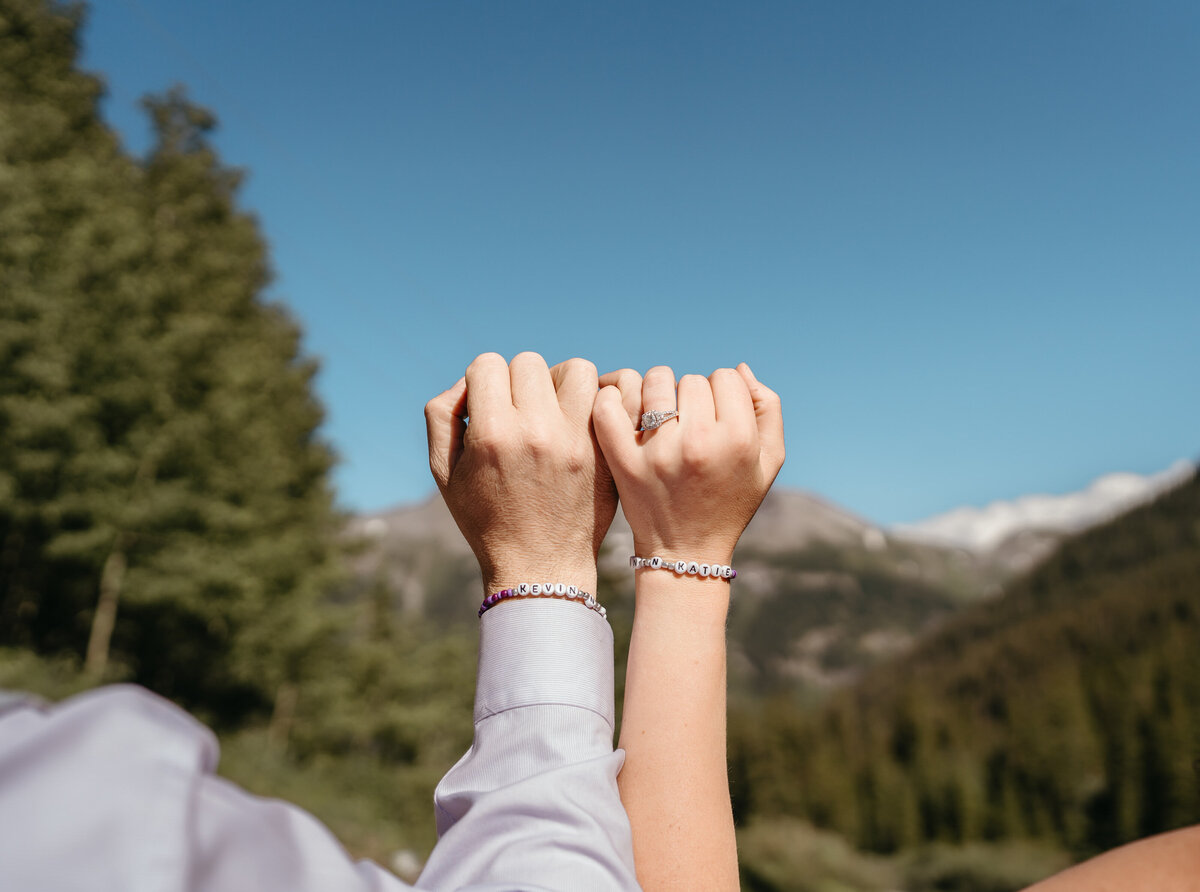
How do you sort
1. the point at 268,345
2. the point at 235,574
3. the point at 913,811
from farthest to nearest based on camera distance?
the point at 913,811 → the point at 268,345 → the point at 235,574

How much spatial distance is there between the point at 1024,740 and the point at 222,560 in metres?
69.6

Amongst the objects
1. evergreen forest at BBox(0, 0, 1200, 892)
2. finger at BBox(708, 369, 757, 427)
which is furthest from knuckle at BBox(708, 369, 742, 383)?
evergreen forest at BBox(0, 0, 1200, 892)

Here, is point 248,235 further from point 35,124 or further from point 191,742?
point 191,742

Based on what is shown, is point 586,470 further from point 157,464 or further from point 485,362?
point 157,464

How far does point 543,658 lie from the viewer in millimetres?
977

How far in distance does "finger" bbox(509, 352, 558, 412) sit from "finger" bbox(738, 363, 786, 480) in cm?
32

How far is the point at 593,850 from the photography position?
31.6 inches

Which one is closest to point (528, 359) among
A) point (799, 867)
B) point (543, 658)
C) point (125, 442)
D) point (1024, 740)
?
point (543, 658)

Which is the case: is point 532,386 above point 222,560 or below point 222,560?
below

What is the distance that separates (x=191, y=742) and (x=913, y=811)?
264 ft

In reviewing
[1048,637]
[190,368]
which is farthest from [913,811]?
[190,368]

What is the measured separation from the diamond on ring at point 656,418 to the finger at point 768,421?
0.16 metres

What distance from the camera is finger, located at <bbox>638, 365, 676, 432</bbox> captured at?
3.69ft

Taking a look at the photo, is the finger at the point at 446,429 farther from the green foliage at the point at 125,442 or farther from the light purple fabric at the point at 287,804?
the green foliage at the point at 125,442
